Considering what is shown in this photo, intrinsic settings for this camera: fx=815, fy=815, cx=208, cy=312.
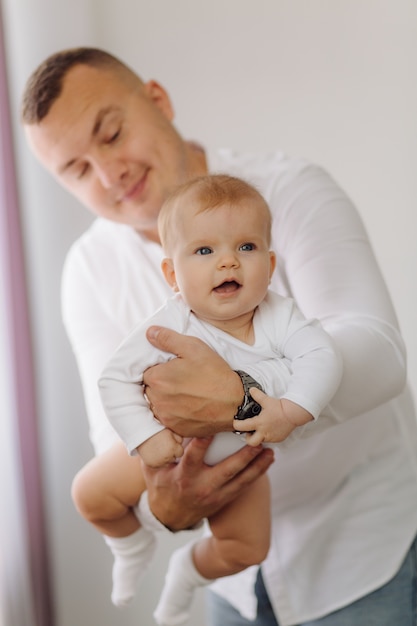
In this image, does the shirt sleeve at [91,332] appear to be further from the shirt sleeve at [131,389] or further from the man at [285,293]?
the shirt sleeve at [131,389]

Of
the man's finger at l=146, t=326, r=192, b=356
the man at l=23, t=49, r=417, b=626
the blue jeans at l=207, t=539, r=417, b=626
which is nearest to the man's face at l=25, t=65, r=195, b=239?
the man at l=23, t=49, r=417, b=626

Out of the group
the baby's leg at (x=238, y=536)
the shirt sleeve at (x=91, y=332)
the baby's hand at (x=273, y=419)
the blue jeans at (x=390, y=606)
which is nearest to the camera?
the baby's hand at (x=273, y=419)

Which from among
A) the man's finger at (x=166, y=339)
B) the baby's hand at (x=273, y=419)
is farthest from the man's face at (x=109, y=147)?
the baby's hand at (x=273, y=419)

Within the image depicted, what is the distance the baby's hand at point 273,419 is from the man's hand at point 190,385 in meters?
0.03

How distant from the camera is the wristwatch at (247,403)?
40.3 inches

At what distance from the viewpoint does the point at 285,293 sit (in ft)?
4.70

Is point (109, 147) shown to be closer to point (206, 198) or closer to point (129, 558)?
point (206, 198)

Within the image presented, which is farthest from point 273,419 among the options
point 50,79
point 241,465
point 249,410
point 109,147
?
point 50,79

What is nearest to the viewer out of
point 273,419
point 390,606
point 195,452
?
point 273,419

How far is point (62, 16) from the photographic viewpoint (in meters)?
2.39

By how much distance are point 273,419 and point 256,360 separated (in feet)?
0.35

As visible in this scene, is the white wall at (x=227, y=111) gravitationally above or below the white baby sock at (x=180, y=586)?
above

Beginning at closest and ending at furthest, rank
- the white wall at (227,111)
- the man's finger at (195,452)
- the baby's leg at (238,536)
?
the man's finger at (195,452) → the baby's leg at (238,536) → the white wall at (227,111)

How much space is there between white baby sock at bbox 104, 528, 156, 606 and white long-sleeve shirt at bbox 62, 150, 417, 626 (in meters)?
0.18
